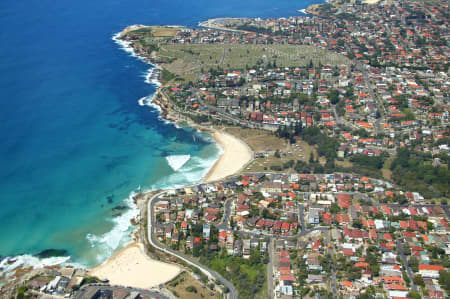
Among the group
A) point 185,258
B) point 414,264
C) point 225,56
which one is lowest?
point 185,258

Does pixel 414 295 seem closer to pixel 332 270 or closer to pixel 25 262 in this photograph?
pixel 332 270

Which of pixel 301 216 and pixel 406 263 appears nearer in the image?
pixel 406 263

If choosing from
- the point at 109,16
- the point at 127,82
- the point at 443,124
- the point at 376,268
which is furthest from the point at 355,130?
the point at 109,16

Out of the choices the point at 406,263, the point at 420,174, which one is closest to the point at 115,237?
the point at 406,263

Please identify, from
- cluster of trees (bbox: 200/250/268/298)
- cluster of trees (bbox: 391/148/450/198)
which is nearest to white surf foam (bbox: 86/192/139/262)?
cluster of trees (bbox: 200/250/268/298)

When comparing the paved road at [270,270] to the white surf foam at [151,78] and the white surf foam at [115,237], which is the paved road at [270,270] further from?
the white surf foam at [151,78]

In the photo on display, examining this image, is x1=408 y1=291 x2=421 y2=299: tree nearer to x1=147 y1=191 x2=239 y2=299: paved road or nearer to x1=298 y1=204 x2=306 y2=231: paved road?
x1=298 y1=204 x2=306 y2=231: paved road

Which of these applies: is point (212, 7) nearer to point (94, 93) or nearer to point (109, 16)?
point (109, 16)
